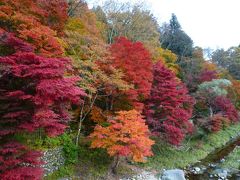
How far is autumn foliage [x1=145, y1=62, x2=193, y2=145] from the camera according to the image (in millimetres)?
20203

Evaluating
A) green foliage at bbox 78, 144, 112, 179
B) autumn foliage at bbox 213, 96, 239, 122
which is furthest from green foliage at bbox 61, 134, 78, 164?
autumn foliage at bbox 213, 96, 239, 122

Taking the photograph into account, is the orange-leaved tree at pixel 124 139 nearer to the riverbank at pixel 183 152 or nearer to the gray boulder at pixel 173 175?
the gray boulder at pixel 173 175

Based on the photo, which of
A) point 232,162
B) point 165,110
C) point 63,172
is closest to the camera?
point 63,172

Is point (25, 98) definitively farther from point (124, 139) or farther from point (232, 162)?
point (232, 162)

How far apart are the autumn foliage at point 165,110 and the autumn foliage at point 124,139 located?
5083 millimetres

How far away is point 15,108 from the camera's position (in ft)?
34.4

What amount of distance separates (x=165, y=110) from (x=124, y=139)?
7.16 m

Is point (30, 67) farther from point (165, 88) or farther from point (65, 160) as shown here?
point (165, 88)

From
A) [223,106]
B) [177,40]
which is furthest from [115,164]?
[177,40]

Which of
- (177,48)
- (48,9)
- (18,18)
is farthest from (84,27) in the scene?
(177,48)

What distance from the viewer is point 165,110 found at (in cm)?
2086

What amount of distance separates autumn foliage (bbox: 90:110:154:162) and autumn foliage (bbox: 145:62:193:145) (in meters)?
5.08

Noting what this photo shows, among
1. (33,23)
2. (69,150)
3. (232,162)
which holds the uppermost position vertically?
(33,23)

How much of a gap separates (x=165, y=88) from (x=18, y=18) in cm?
1168
